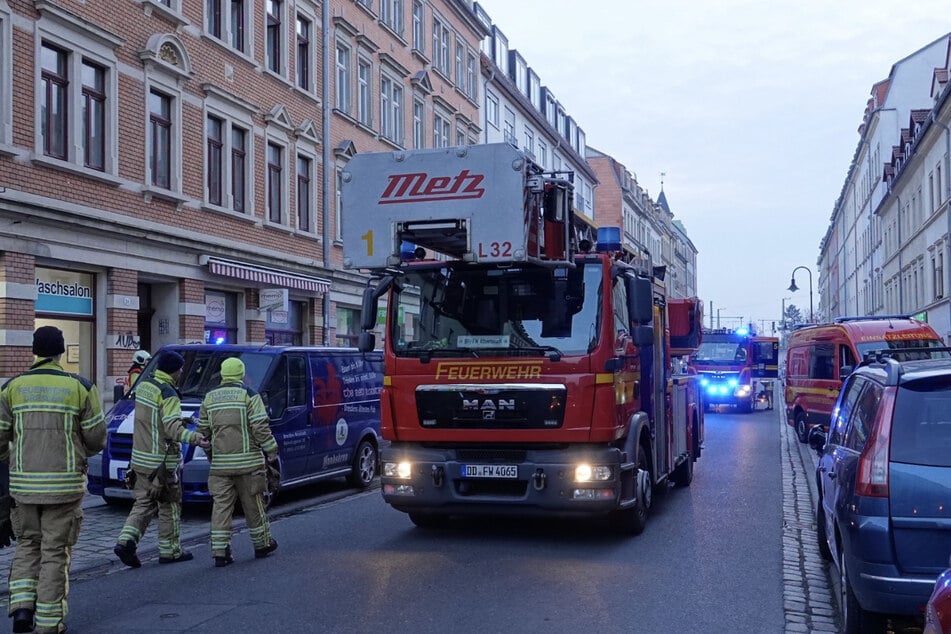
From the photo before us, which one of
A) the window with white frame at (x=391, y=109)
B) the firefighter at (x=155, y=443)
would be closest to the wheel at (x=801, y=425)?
the window with white frame at (x=391, y=109)

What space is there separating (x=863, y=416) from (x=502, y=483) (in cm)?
362

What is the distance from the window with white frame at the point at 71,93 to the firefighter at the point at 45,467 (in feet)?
31.8

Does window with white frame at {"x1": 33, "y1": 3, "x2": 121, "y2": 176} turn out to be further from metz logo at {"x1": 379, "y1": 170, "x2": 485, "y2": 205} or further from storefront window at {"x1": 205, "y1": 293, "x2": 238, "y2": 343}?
metz logo at {"x1": 379, "y1": 170, "x2": 485, "y2": 205}

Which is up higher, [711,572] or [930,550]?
[930,550]

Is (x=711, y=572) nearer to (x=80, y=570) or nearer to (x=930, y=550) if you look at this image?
(x=930, y=550)

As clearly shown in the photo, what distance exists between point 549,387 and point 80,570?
4054 mm

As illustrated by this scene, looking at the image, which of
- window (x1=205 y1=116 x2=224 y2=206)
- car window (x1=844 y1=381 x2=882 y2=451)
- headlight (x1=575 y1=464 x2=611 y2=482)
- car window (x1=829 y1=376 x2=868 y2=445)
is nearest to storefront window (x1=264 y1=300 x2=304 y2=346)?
window (x1=205 y1=116 x2=224 y2=206)

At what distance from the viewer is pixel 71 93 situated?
52.9 ft

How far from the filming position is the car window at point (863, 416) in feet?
18.4

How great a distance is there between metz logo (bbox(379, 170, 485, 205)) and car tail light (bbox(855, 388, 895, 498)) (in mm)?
4058

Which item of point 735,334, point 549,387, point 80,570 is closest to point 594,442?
point 549,387

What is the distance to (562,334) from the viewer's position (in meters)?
8.80

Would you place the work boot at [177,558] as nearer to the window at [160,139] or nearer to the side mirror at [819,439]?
the side mirror at [819,439]

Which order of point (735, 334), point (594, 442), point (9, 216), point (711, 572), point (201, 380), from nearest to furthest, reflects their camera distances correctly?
point (711, 572)
point (594, 442)
point (201, 380)
point (9, 216)
point (735, 334)
